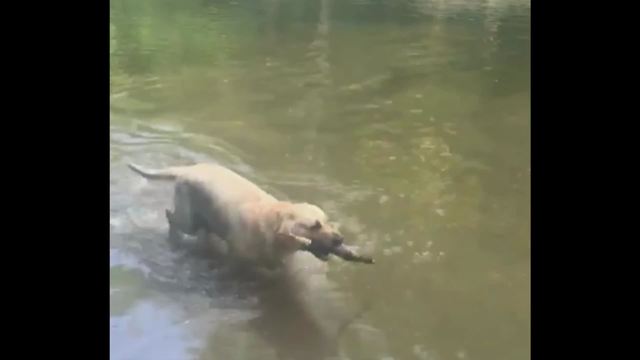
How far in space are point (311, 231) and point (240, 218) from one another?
0.31ft

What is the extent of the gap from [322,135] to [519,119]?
0.27 metres

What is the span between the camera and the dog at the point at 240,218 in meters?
0.95

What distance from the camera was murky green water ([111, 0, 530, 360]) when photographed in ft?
3.09

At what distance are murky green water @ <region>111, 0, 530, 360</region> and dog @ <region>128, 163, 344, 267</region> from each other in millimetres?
18

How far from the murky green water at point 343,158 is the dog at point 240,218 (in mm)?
18

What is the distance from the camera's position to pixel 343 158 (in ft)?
3.23

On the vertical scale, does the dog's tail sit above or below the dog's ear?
above

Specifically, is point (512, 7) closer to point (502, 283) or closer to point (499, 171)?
point (499, 171)

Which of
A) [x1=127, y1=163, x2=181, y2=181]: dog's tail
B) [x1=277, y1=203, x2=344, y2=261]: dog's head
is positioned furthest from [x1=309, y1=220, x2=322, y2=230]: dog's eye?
[x1=127, y1=163, x2=181, y2=181]: dog's tail

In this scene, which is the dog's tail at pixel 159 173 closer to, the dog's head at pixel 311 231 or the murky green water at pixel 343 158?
the murky green water at pixel 343 158

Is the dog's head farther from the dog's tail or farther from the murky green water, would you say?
the dog's tail

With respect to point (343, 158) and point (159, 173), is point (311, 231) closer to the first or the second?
point (343, 158)

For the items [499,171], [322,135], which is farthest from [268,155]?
[499,171]

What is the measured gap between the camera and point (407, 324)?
37.0 inches
